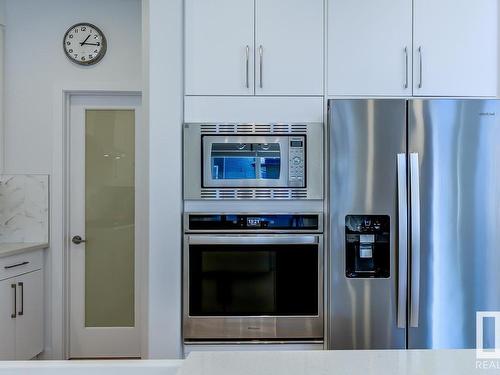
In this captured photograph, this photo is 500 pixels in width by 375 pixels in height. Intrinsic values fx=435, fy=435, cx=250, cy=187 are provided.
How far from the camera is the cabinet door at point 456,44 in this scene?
2.49m

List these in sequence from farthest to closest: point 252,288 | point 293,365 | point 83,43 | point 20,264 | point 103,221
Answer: point 103,221
point 83,43
point 20,264
point 252,288
point 293,365

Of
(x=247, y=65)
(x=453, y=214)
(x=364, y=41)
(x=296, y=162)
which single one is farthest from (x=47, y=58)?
(x=453, y=214)

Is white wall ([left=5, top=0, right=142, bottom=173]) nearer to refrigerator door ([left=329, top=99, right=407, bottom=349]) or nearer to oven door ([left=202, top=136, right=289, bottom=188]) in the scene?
oven door ([left=202, top=136, right=289, bottom=188])

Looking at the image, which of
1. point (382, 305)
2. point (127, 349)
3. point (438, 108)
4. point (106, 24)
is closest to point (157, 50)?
point (106, 24)

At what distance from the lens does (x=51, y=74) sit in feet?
10.8

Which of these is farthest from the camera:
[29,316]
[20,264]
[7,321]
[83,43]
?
[83,43]

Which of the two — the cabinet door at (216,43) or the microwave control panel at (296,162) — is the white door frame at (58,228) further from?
the microwave control panel at (296,162)

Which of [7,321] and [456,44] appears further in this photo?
[7,321]

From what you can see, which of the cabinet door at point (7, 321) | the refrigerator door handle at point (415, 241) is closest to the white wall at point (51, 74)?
the cabinet door at point (7, 321)

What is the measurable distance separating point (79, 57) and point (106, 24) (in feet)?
1.06

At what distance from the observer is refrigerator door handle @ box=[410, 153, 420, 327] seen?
225cm

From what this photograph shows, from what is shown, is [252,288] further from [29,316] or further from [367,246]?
[29,316]

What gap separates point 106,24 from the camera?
3291 mm

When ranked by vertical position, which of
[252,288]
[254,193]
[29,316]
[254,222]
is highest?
[254,193]
